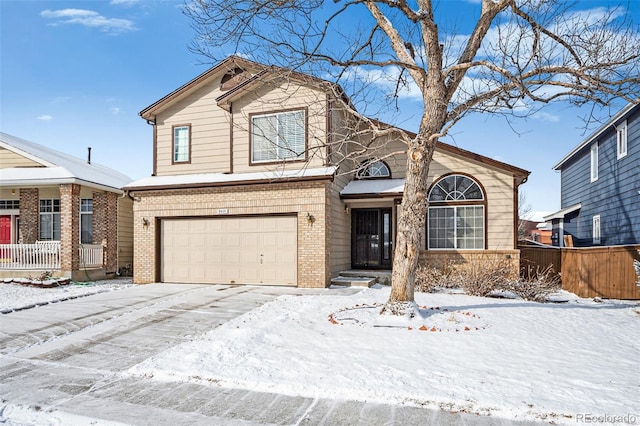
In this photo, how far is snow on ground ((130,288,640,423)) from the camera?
4.39m

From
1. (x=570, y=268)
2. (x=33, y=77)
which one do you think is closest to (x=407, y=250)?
(x=570, y=268)

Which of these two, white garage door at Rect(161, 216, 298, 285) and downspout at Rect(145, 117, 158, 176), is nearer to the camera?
white garage door at Rect(161, 216, 298, 285)

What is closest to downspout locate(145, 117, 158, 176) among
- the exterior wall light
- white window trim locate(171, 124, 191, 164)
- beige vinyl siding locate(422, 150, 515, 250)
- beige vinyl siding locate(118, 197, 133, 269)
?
white window trim locate(171, 124, 191, 164)

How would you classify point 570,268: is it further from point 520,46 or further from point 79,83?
point 79,83

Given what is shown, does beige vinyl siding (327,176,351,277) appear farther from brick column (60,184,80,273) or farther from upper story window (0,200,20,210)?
upper story window (0,200,20,210)

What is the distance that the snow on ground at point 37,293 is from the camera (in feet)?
32.9

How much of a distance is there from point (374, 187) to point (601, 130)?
9934 millimetres

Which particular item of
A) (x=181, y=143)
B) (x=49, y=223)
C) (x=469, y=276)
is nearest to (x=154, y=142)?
(x=181, y=143)

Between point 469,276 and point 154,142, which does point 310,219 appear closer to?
point 469,276

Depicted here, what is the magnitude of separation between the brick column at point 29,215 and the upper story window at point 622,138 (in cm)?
2270

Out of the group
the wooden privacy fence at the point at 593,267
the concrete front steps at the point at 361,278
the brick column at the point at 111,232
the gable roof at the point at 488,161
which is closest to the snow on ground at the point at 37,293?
the brick column at the point at 111,232

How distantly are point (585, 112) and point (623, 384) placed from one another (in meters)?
5.69

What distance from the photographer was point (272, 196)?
12633mm

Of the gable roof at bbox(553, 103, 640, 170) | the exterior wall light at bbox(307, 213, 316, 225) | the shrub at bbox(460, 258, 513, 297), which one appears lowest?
the shrub at bbox(460, 258, 513, 297)
